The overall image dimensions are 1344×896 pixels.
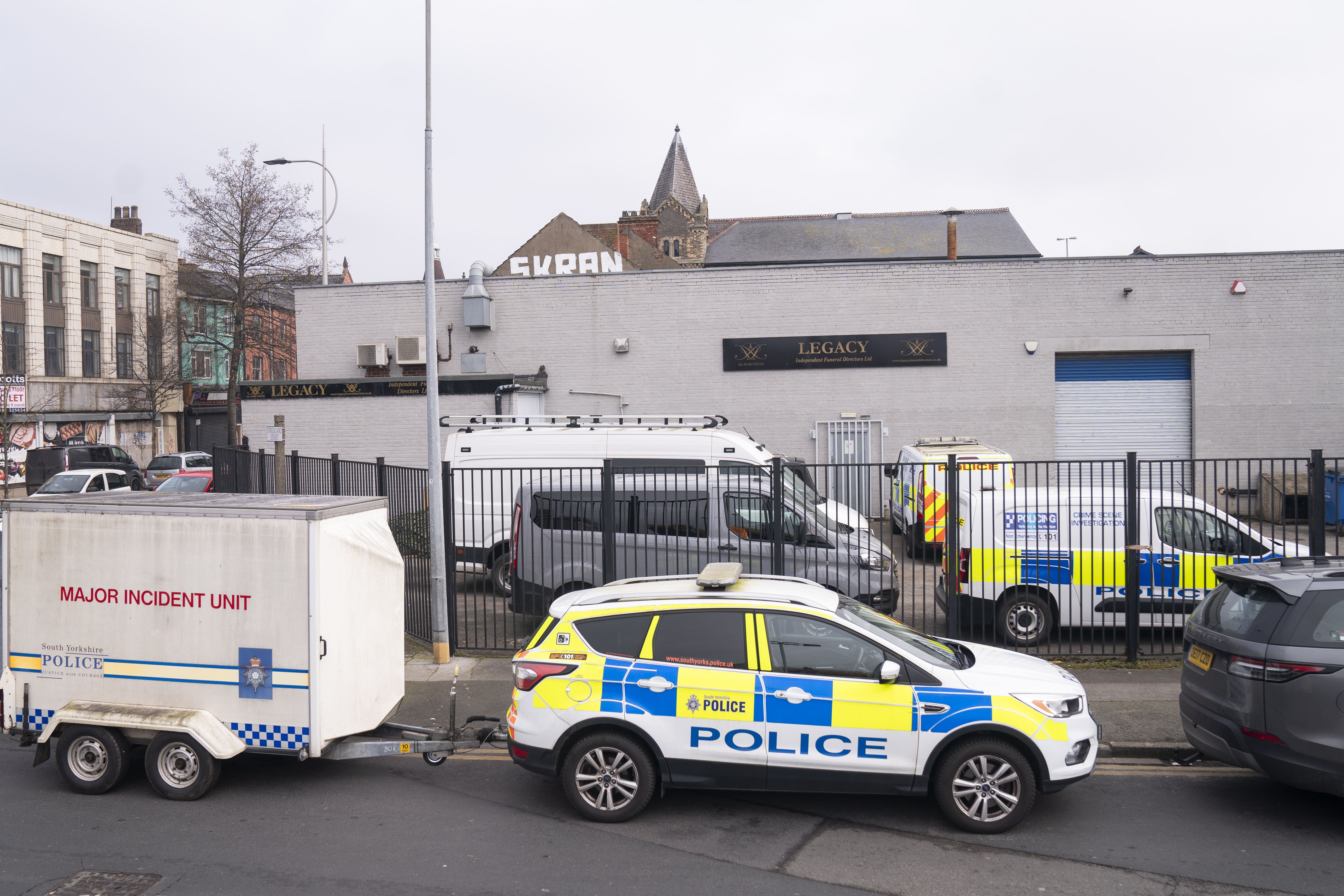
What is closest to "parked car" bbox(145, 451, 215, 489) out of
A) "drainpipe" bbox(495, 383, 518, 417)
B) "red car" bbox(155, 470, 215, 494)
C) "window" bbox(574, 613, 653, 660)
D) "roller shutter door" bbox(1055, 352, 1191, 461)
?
"red car" bbox(155, 470, 215, 494)

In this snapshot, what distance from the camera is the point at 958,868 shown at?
5.33 m

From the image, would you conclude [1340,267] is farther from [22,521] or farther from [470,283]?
[22,521]

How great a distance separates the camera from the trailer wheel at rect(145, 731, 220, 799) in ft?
A: 20.9

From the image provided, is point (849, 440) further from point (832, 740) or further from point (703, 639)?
point (832, 740)

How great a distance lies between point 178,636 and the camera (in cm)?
638

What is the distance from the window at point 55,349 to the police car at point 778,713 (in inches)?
1962

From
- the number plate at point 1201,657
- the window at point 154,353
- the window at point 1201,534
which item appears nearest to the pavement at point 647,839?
the number plate at point 1201,657

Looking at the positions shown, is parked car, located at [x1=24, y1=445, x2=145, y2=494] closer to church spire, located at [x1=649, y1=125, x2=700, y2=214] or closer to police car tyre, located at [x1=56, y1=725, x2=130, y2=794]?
police car tyre, located at [x1=56, y1=725, x2=130, y2=794]

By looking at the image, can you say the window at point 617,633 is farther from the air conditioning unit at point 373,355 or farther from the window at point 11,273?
the window at point 11,273

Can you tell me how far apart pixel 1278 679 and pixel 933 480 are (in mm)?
5515

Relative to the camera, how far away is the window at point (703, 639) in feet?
19.7

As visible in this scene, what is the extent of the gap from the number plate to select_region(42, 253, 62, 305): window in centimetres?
5257

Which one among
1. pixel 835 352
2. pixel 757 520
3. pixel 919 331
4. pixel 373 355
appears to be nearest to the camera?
pixel 757 520

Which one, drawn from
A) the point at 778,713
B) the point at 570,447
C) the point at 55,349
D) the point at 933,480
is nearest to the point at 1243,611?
the point at 778,713
